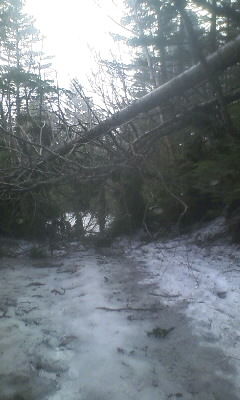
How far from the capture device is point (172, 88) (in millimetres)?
3707

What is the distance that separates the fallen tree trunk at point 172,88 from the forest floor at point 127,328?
191cm

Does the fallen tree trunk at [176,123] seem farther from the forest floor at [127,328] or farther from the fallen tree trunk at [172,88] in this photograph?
the forest floor at [127,328]

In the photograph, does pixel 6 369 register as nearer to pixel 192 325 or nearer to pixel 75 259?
pixel 192 325

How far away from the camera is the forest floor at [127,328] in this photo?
2.09 metres

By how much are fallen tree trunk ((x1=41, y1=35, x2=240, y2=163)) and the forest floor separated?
191cm

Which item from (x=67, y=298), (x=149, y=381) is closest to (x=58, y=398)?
(x=149, y=381)

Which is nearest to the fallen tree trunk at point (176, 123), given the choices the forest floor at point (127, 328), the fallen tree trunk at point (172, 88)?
the fallen tree trunk at point (172, 88)

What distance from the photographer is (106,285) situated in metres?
4.11

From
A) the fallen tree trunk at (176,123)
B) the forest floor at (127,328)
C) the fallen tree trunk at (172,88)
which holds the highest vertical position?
the fallen tree trunk at (172,88)

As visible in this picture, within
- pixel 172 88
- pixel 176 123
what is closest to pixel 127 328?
pixel 172 88

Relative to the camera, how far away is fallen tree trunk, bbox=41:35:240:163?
3.10 m

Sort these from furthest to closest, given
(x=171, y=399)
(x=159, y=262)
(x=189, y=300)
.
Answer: (x=159, y=262) → (x=189, y=300) → (x=171, y=399)

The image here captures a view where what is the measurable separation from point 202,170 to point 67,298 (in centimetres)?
239

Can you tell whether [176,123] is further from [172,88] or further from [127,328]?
[127,328]
